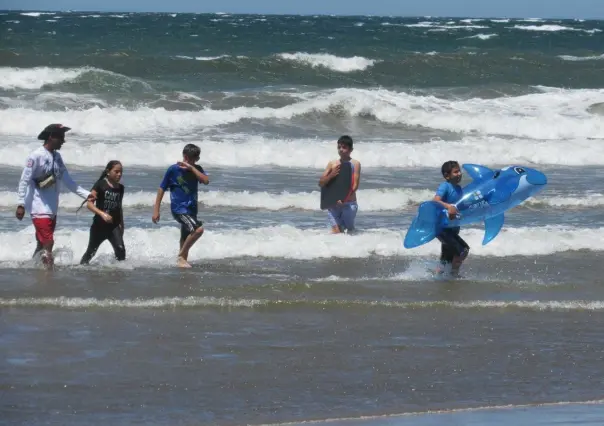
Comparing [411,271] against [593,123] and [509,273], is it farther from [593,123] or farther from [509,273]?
[593,123]

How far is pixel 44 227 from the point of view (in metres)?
9.11

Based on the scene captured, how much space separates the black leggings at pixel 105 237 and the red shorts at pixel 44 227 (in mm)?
449

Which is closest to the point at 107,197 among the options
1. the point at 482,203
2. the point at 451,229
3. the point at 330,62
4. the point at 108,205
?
the point at 108,205

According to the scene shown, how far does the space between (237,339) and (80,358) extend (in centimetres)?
115

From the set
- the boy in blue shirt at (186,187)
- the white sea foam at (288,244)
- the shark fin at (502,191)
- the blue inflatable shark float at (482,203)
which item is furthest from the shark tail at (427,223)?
the boy in blue shirt at (186,187)

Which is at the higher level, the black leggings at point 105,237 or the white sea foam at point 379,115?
the black leggings at point 105,237

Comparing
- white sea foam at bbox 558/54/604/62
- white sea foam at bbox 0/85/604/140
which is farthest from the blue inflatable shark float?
white sea foam at bbox 558/54/604/62

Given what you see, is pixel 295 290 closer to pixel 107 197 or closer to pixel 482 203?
pixel 107 197

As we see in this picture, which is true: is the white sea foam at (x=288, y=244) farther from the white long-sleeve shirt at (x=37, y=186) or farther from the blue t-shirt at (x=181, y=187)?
the white long-sleeve shirt at (x=37, y=186)

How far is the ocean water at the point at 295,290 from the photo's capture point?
648cm

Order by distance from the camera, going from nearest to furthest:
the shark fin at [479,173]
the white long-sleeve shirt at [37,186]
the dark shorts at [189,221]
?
1. the white long-sleeve shirt at [37,186]
2. the dark shorts at [189,221]
3. the shark fin at [479,173]

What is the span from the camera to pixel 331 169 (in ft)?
36.0

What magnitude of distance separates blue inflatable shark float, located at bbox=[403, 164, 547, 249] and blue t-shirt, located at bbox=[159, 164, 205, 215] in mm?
2039

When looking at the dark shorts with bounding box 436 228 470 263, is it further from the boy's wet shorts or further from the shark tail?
the boy's wet shorts
